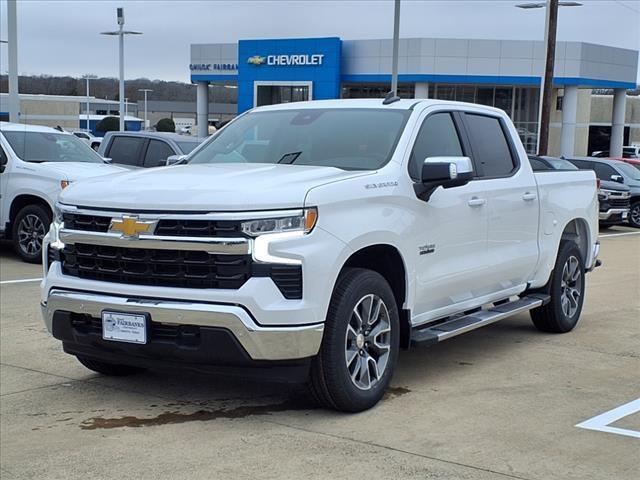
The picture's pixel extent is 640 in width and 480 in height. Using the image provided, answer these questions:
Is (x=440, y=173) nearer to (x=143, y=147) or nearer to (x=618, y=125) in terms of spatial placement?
(x=143, y=147)

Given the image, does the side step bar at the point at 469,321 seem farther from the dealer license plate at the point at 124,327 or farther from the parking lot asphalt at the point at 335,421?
the dealer license plate at the point at 124,327

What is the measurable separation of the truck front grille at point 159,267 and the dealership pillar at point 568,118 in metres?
46.1

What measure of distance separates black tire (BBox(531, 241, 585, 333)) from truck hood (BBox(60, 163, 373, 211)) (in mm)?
3177

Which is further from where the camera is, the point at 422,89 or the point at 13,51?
the point at 422,89

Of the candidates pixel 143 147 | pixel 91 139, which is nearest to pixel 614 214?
pixel 143 147

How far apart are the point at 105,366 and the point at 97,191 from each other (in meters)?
1.48

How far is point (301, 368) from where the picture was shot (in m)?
5.23

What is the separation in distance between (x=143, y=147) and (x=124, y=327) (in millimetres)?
11363

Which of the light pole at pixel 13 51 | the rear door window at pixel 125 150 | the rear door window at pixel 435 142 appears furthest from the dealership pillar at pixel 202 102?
the rear door window at pixel 435 142

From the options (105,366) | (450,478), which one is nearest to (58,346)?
(105,366)

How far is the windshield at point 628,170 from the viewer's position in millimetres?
23359

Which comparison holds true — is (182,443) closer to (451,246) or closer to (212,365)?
(212,365)

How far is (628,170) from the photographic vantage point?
2364cm

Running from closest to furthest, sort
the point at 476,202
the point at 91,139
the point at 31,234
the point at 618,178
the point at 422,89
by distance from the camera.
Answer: the point at 476,202 < the point at 31,234 < the point at 618,178 < the point at 422,89 < the point at 91,139
